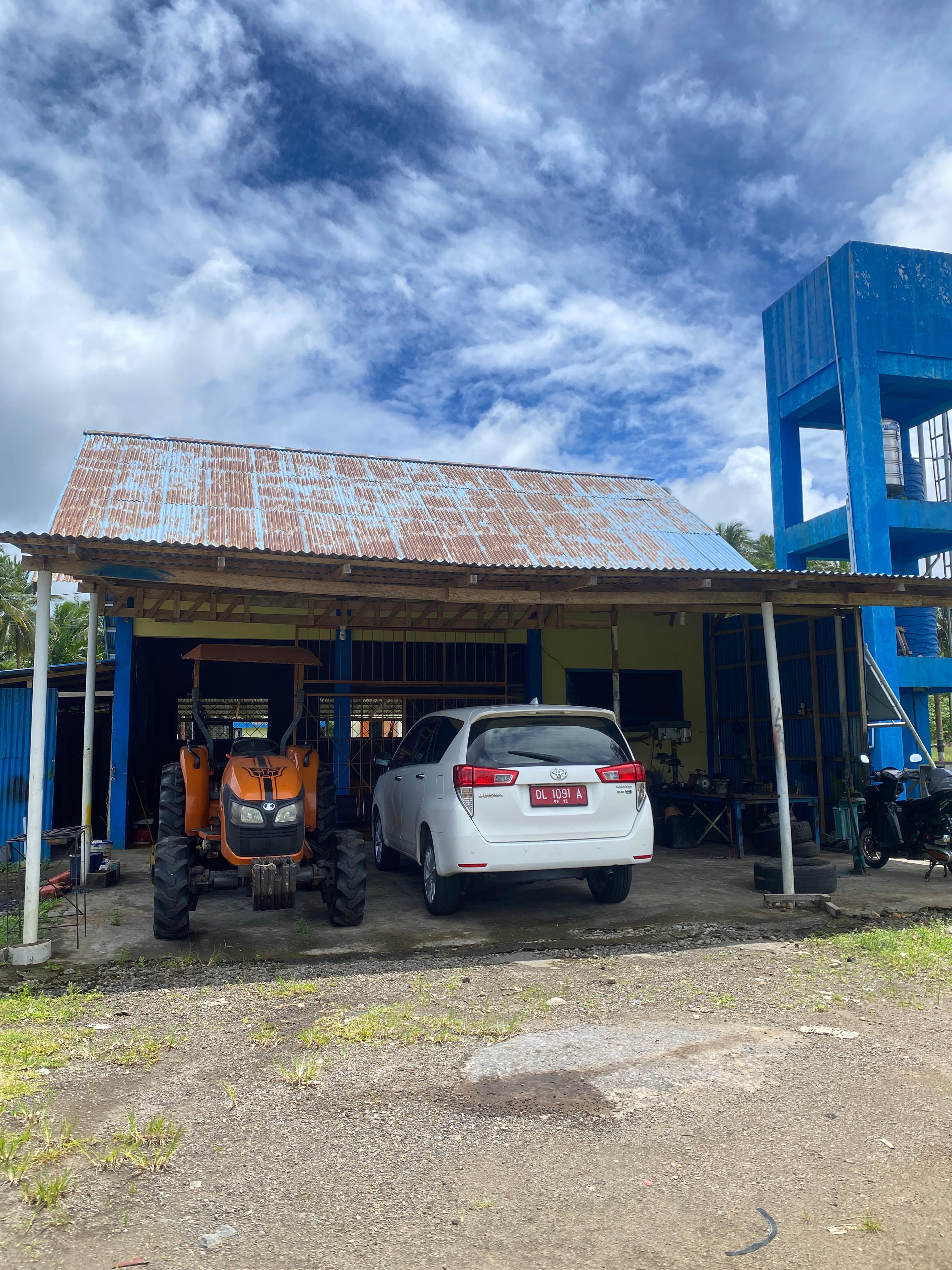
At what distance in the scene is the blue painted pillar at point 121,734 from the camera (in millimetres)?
11531

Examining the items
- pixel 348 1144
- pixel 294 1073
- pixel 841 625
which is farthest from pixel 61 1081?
pixel 841 625

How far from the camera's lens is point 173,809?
7.30m

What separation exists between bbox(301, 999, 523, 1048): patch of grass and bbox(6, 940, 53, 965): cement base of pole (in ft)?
7.82

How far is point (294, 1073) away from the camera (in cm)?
405

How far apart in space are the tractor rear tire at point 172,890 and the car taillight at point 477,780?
2019mm

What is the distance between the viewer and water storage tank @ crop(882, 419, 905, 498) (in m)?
21.2

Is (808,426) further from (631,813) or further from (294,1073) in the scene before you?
(294,1073)

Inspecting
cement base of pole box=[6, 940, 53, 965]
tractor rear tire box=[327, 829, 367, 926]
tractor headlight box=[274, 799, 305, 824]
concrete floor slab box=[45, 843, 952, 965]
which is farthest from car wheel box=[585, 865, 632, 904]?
cement base of pole box=[6, 940, 53, 965]

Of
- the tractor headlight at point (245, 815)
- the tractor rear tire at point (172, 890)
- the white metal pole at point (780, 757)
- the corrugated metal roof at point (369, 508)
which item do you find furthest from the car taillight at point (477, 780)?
the corrugated metal roof at point (369, 508)

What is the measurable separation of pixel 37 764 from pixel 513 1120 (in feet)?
14.4

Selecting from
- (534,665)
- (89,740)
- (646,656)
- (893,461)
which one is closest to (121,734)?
(89,740)

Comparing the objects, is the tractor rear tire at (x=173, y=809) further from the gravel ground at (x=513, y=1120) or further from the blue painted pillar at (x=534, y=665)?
the blue painted pillar at (x=534, y=665)

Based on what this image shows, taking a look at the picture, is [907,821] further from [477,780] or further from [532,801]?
[477,780]

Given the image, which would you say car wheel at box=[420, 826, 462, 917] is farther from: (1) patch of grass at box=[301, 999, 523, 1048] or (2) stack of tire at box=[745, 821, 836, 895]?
(2) stack of tire at box=[745, 821, 836, 895]
